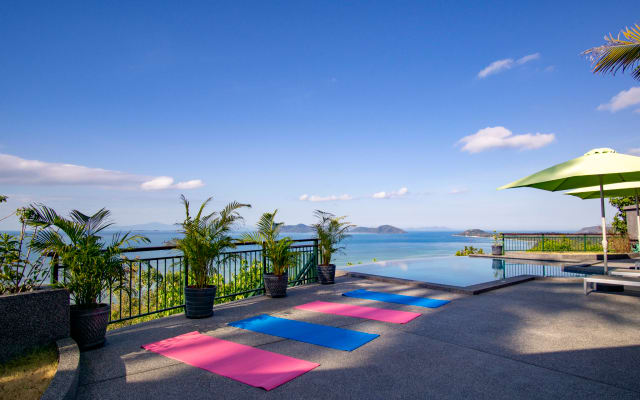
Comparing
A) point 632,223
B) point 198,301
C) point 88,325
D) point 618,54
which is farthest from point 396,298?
point 632,223

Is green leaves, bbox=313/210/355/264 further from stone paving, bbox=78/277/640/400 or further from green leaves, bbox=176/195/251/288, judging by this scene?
green leaves, bbox=176/195/251/288

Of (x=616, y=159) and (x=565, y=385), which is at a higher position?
(x=616, y=159)

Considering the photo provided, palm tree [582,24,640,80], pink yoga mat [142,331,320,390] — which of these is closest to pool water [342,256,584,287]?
palm tree [582,24,640,80]

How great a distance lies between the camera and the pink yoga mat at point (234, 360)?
8.16 feet

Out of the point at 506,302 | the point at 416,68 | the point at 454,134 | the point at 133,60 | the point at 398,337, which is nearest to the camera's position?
the point at 398,337

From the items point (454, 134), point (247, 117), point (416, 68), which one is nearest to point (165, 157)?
point (247, 117)

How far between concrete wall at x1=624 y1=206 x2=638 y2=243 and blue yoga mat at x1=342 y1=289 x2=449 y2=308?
45.6 feet

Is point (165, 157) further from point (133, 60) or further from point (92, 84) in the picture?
point (133, 60)

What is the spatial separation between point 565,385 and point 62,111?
14446 mm

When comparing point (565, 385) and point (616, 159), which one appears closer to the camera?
point (565, 385)

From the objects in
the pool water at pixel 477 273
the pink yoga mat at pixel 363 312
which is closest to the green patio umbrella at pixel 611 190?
the pool water at pixel 477 273

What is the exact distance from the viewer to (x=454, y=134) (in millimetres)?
17516

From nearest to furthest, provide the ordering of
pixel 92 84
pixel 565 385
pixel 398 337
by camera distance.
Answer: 1. pixel 565 385
2. pixel 398 337
3. pixel 92 84

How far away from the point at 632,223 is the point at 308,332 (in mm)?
17036
